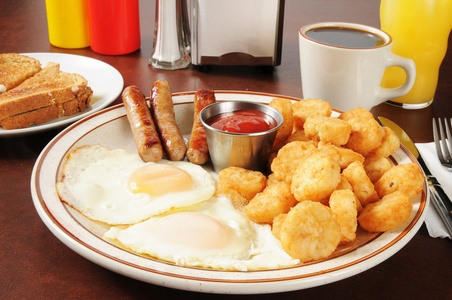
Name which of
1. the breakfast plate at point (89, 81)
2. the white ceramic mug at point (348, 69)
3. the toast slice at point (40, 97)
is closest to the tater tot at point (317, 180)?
the white ceramic mug at point (348, 69)

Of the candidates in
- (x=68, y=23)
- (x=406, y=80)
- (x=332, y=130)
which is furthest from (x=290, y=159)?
(x=68, y=23)

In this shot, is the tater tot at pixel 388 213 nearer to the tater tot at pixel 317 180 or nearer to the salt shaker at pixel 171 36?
the tater tot at pixel 317 180

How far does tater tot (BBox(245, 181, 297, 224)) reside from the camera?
1.62m

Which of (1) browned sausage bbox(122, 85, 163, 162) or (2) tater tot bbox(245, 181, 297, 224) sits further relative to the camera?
(1) browned sausage bbox(122, 85, 163, 162)

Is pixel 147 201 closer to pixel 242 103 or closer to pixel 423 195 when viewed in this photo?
pixel 242 103

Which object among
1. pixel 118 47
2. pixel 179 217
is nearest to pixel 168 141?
pixel 179 217

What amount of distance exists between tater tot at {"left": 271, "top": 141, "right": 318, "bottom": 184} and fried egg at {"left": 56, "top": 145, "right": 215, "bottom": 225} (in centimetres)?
28

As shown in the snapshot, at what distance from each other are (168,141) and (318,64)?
0.88 meters

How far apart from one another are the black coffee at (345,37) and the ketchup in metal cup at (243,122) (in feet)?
1.87

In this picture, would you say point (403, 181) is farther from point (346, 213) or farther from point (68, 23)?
point (68, 23)

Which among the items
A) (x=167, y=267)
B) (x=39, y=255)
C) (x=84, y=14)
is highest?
(x=84, y=14)

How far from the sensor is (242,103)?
2.19m

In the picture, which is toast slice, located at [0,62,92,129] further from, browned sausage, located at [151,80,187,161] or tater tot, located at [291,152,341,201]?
tater tot, located at [291,152,341,201]

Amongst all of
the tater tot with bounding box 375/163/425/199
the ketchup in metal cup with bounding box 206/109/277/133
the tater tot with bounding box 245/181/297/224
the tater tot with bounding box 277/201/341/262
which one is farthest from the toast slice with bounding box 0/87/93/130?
the tater tot with bounding box 375/163/425/199
